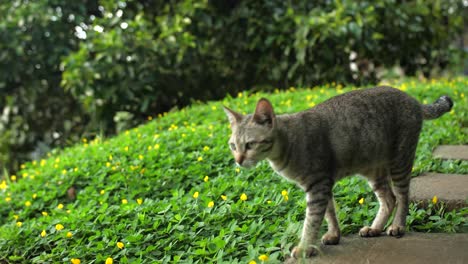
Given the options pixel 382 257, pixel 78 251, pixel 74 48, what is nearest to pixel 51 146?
pixel 74 48

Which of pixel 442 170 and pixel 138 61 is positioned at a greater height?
pixel 138 61

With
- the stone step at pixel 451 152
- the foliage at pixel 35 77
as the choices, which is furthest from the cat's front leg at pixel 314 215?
the foliage at pixel 35 77

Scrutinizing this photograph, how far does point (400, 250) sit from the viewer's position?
3084mm

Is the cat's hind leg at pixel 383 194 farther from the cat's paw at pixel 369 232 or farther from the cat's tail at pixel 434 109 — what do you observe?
the cat's tail at pixel 434 109

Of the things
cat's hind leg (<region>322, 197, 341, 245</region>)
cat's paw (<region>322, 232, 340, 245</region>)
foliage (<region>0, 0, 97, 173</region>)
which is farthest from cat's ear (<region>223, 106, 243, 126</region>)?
foliage (<region>0, 0, 97, 173</region>)

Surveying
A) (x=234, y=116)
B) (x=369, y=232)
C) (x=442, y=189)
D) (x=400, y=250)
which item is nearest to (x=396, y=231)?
(x=369, y=232)

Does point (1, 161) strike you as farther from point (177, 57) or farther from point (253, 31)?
point (253, 31)

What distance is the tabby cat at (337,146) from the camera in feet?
10.5

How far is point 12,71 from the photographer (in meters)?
9.10

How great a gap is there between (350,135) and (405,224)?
2.15ft

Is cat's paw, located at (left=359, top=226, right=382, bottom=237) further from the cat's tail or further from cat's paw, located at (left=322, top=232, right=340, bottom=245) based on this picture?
the cat's tail

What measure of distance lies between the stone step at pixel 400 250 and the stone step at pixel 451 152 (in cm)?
177

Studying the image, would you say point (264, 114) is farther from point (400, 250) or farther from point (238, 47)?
point (238, 47)

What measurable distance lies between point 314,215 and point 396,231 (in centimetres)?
56
